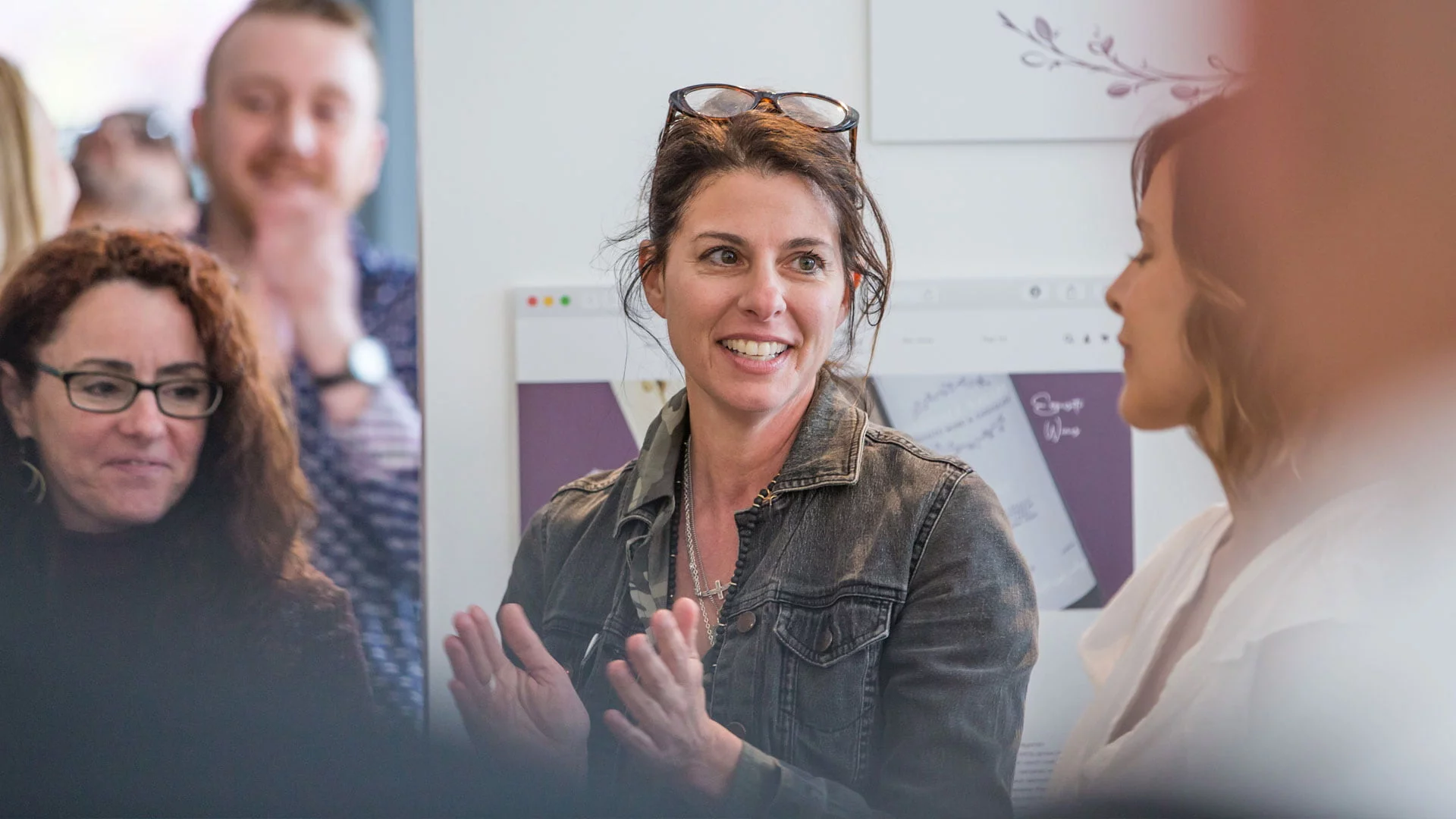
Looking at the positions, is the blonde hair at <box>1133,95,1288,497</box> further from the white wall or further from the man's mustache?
the man's mustache

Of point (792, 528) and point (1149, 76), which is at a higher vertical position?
point (1149, 76)

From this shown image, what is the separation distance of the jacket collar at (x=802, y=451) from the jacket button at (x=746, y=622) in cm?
9

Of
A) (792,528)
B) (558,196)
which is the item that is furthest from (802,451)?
(558,196)

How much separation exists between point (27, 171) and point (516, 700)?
1308mm

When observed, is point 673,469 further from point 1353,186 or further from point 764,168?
point 1353,186

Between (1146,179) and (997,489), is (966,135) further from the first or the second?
(1146,179)

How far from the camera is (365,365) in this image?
1.38 m

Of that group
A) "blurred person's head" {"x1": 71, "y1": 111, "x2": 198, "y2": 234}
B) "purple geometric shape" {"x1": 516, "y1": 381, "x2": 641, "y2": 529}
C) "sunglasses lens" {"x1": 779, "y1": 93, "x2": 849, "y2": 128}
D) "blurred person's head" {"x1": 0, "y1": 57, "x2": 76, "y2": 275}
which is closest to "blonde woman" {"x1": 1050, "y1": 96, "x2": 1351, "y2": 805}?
"sunglasses lens" {"x1": 779, "y1": 93, "x2": 849, "y2": 128}

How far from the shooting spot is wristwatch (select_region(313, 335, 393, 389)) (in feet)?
4.47

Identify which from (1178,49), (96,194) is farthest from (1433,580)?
(96,194)

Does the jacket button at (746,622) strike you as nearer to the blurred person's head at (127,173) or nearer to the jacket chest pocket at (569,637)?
the jacket chest pocket at (569,637)

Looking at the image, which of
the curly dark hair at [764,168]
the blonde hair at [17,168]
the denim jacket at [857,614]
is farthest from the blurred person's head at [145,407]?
the curly dark hair at [764,168]

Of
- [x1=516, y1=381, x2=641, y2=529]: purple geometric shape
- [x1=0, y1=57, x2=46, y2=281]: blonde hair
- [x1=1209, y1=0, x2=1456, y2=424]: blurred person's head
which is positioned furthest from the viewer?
[x1=516, y1=381, x2=641, y2=529]: purple geometric shape

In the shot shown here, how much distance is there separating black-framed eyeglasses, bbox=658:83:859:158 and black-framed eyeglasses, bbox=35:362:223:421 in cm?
39
